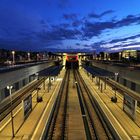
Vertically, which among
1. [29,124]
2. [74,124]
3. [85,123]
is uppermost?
[29,124]

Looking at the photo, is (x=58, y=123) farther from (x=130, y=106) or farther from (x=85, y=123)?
(x=130, y=106)

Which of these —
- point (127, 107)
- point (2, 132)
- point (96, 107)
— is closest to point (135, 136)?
point (127, 107)

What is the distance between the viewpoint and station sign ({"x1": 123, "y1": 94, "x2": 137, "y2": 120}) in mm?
25850

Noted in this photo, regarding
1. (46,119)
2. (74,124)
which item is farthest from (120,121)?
(46,119)

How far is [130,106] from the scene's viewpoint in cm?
2736

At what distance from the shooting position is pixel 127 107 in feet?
94.9

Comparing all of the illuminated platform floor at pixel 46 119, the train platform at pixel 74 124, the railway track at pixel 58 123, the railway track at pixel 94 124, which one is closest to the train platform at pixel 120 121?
the illuminated platform floor at pixel 46 119

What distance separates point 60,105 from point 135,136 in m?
17.5

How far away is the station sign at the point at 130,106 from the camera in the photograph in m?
25.9

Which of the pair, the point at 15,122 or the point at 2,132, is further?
the point at 15,122

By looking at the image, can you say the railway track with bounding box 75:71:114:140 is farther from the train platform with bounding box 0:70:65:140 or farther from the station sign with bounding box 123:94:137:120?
the train platform with bounding box 0:70:65:140

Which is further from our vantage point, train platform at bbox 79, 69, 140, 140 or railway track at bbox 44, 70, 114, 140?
railway track at bbox 44, 70, 114, 140

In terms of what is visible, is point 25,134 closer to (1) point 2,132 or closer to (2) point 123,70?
(1) point 2,132

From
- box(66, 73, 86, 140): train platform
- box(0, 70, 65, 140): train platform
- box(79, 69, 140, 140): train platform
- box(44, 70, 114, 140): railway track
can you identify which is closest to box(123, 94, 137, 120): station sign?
box(79, 69, 140, 140): train platform
